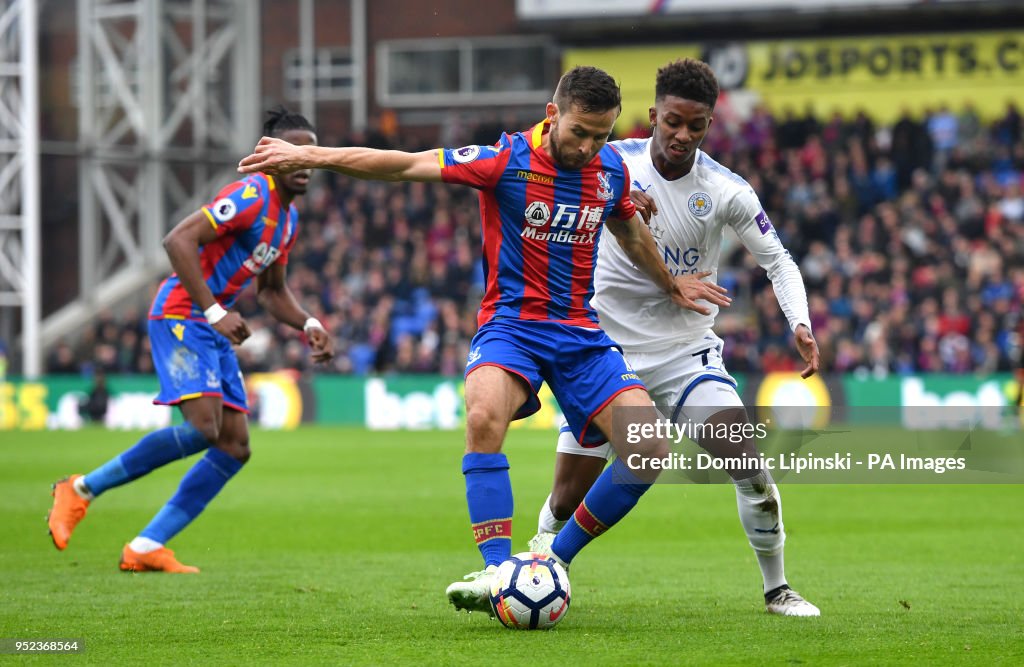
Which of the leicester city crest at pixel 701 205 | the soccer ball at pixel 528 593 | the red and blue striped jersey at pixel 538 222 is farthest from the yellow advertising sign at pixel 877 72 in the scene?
the soccer ball at pixel 528 593

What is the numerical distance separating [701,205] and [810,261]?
17.5 m

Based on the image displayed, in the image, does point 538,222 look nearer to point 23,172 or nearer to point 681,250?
point 681,250

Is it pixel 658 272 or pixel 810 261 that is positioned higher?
pixel 658 272

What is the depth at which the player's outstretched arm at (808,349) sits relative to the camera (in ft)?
20.2

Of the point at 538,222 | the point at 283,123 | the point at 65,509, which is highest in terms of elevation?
the point at 283,123

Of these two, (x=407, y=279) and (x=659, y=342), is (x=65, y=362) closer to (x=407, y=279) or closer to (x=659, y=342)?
(x=407, y=279)

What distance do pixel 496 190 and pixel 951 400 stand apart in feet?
51.3

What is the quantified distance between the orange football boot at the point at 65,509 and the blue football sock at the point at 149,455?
10 centimetres

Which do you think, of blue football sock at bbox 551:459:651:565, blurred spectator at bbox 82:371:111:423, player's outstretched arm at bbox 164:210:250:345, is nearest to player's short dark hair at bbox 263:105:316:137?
player's outstretched arm at bbox 164:210:250:345

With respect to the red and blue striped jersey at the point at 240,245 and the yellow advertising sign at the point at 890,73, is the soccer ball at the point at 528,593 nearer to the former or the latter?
the red and blue striped jersey at the point at 240,245

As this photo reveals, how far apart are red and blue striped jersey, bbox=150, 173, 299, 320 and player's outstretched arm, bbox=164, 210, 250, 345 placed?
17 centimetres

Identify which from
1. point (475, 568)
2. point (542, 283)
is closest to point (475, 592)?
point (542, 283)

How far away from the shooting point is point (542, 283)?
6.03 metres

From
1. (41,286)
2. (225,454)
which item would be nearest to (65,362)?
(41,286)
